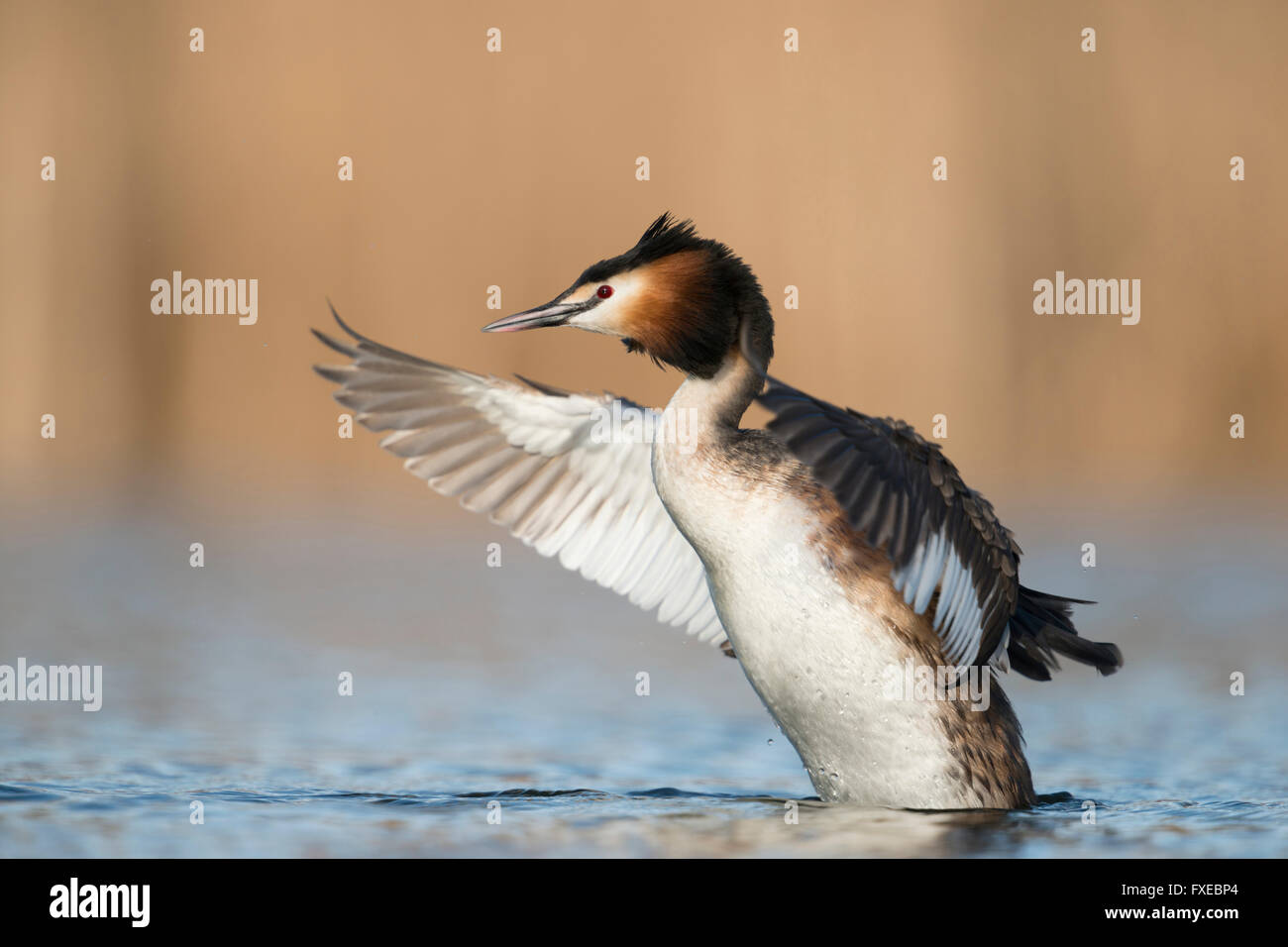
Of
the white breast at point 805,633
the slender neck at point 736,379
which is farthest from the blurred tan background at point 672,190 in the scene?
the white breast at point 805,633

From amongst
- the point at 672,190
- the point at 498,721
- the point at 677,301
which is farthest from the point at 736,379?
the point at 672,190

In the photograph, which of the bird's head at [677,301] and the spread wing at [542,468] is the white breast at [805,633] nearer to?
the bird's head at [677,301]

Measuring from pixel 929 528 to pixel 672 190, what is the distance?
9.10 meters

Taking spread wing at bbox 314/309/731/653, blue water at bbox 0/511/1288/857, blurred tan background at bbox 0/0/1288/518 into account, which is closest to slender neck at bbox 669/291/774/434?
spread wing at bbox 314/309/731/653

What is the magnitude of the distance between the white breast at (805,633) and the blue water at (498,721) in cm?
20

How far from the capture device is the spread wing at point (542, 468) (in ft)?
21.7

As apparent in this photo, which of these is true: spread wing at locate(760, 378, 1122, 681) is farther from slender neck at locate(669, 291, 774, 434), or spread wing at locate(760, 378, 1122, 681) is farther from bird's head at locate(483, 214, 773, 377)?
bird's head at locate(483, 214, 773, 377)

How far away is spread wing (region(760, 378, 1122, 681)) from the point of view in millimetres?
5039

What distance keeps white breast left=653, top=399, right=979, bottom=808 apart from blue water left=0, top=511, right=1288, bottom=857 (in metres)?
0.20

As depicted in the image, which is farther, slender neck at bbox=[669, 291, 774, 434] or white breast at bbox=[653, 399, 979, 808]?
slender neck at bbox=[669, 291, 774, 434]

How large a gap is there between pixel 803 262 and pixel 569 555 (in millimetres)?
7372

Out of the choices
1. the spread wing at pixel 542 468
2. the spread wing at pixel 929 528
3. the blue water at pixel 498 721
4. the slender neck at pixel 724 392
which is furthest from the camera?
the spread wing at pixel 542 468

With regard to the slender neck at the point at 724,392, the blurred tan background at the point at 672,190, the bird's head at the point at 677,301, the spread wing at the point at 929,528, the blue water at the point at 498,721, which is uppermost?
the blurred tan background at the point at 672,190

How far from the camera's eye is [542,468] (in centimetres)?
679
